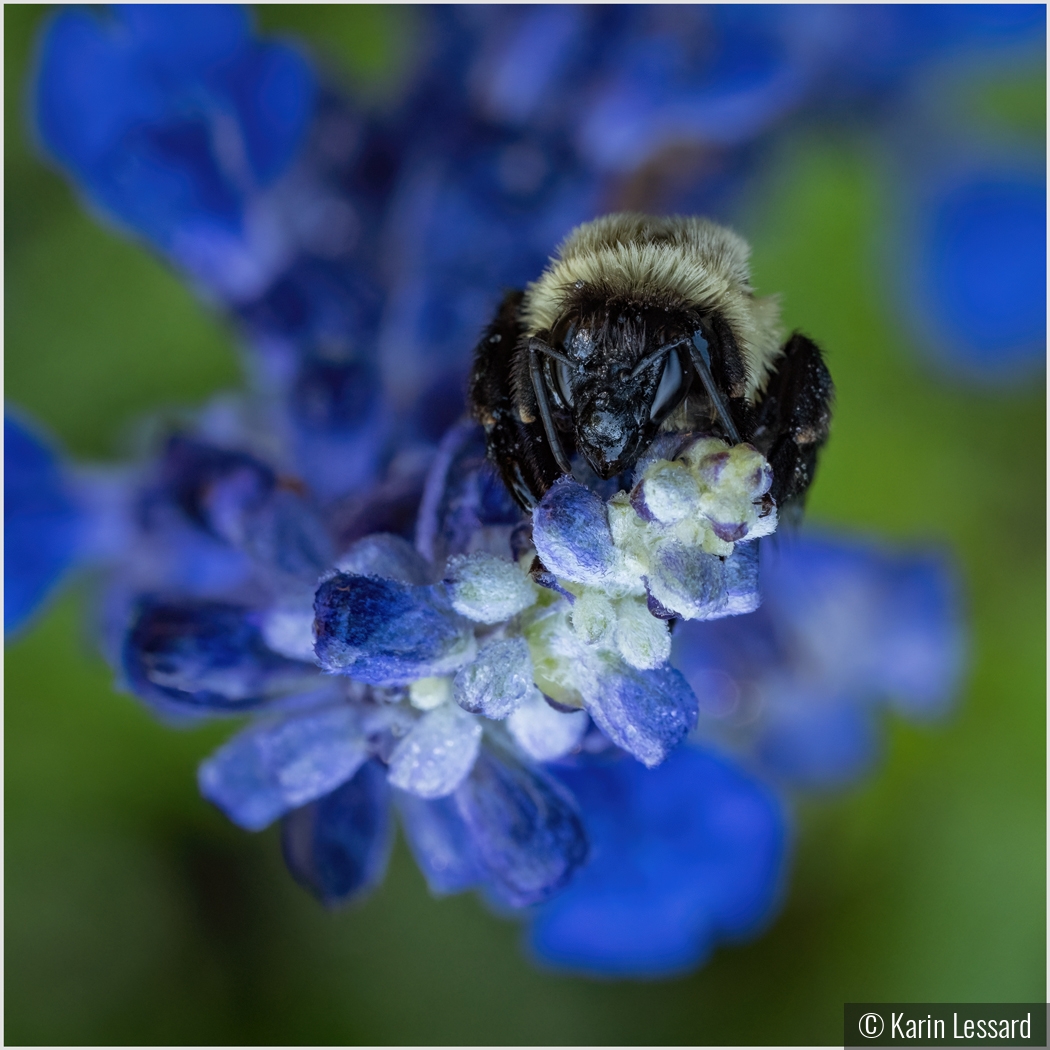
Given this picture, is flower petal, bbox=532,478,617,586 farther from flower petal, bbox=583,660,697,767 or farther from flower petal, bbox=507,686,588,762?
flower petal, bbox=507,686,588,762

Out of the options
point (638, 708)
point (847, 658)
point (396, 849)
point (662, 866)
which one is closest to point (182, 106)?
point (638, 708)

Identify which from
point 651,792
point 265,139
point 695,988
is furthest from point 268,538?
point 695,988

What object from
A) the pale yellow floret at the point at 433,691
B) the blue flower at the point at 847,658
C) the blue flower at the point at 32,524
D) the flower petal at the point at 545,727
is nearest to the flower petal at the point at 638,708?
the flower petal at the point at 545,727

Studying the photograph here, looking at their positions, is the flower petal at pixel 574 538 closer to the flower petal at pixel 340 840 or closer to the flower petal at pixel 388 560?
the flower petal at pixel 388 560

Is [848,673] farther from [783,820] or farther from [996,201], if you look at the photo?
[996,201]

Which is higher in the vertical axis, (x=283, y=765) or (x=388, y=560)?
(x=388, y=560)

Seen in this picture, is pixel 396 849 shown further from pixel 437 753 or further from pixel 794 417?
pixel 794 417

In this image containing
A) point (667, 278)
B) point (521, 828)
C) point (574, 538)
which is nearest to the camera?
point (574, 538)
